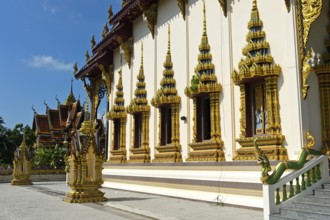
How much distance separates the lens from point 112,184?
1683 cm

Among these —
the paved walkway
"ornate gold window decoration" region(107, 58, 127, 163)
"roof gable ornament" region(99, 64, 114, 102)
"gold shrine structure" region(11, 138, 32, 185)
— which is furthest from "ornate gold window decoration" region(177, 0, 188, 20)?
"gold shrine structure" region(11, 138, 32, 185)

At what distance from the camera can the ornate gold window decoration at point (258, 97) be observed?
870 centimetres

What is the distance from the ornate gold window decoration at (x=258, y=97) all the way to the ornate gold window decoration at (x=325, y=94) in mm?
939

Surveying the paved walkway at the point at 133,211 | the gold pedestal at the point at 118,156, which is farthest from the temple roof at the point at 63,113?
the paved walkway at the point at 133,211

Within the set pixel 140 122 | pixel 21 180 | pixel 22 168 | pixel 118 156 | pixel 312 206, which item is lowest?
pixel 21 180

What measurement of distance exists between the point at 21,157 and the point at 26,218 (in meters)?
16.5

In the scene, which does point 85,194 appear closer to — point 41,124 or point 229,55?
point 229,55

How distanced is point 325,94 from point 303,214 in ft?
11.4

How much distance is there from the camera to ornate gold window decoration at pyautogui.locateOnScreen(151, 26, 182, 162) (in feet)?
40.9

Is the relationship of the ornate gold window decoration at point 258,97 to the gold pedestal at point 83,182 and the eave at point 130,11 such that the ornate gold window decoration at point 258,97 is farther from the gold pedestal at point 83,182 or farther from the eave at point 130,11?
the eave at point 130,11

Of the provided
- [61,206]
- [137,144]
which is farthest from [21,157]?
[61,206]

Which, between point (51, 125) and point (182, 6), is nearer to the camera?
point (182, 6)

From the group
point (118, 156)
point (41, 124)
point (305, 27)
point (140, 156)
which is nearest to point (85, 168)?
point (140, 156)

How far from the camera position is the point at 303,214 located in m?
6.32
